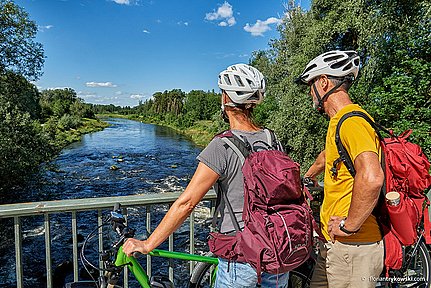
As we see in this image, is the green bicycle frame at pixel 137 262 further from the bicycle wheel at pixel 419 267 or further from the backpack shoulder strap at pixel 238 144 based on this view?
the bicycle wheel at pixel 419 267

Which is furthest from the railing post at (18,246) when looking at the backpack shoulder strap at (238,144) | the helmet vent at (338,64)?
the helmet vent at (338,64)

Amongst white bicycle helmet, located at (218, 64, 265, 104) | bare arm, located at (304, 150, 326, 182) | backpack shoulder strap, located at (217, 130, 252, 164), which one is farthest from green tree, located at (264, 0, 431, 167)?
backpack shoulder strap, located at (217, 130, 252, 164)

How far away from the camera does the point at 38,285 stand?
890 cm

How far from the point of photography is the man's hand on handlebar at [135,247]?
1.65 m

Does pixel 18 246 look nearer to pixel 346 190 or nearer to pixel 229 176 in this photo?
pixel 229 176

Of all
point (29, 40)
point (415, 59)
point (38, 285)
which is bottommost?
point (38, 285)

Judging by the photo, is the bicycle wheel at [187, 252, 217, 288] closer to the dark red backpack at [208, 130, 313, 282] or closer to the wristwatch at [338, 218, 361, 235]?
the dark red backpack at [208, 130, 313, 282]

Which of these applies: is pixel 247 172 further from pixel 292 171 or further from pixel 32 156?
pixel 32 156

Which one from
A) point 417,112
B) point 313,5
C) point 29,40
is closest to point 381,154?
point 417,112

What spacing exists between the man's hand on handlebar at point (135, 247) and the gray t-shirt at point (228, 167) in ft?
1.21

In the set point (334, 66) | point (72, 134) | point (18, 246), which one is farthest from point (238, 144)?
point (72, 134)

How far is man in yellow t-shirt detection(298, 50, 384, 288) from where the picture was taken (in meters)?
1.63

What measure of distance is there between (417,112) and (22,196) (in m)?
15.2

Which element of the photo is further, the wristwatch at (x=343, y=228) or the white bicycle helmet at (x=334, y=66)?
the white bicycle helmet at (x=334, y=66)
